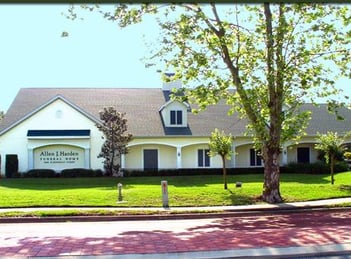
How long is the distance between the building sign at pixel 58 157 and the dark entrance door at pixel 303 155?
16194 millimetres

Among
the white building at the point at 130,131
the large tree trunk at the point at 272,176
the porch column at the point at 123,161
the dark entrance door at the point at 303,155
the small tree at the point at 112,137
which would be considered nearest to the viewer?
the large tree trunk at the point at 272,176

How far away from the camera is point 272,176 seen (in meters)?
19.5

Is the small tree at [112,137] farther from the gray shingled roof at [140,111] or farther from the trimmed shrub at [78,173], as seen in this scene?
the gray shingled roof at [140,111]

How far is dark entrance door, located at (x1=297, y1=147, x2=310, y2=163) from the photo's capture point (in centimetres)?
3941

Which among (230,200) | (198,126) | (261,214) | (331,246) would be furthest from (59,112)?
(331,246)

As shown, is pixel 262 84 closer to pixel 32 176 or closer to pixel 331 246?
pixel 331 246

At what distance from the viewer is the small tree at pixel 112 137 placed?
110 feet

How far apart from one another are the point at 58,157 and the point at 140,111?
7260 millimetres

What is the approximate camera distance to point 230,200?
1981cm

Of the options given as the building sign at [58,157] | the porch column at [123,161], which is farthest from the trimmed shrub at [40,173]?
the porch column at [123,161]

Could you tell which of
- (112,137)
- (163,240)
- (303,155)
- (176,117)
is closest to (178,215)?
(163,240)

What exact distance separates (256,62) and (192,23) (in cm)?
262

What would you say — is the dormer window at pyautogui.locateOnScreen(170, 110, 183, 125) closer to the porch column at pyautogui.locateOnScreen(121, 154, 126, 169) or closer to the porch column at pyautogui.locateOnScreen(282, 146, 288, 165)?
the porch column at pyautogui.locateOnScreen(121, 154, 126, 169)

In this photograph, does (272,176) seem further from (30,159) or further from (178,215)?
(30,159)
